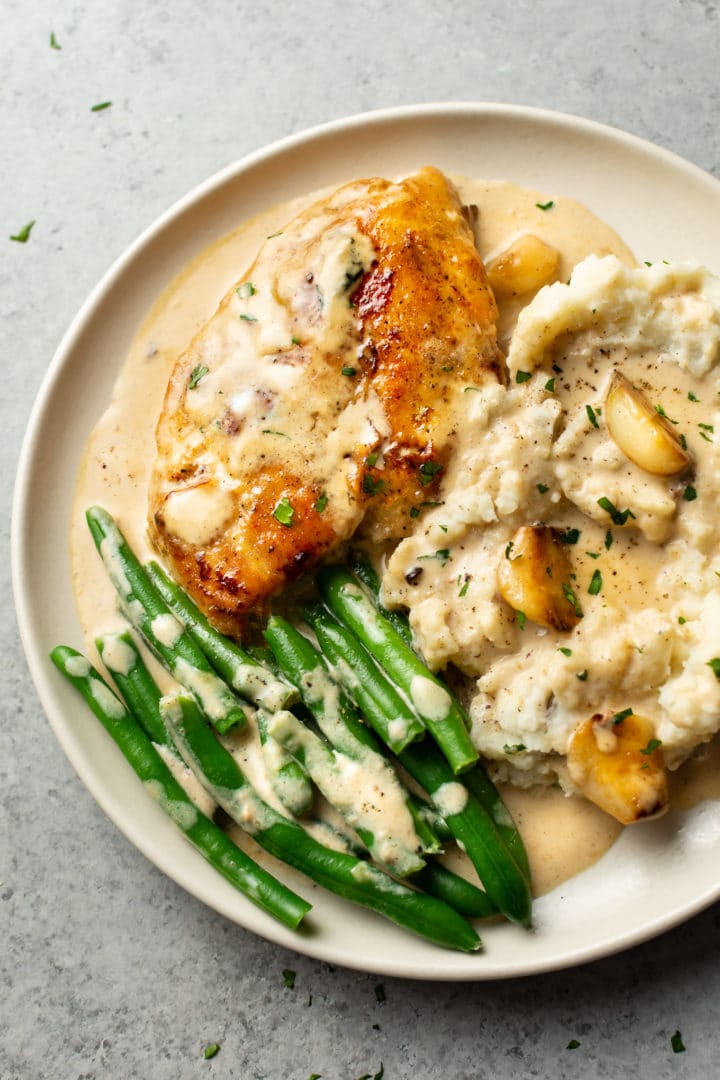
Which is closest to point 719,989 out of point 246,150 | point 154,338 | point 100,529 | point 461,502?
point 461,502

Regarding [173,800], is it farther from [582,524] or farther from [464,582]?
[582,524]

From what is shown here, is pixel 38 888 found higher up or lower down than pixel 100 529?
lower down

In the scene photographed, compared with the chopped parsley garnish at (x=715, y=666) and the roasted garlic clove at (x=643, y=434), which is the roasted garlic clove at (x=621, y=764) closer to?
the chopped parsley garnish at (x=715, y=666)

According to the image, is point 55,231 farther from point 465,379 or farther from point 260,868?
point 260,868

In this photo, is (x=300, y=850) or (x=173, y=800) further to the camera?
(x=173, y=800)

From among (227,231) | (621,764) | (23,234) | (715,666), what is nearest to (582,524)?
(715,666)

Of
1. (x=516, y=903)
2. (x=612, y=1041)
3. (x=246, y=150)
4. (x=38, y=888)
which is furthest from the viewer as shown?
(x=246, y=150)

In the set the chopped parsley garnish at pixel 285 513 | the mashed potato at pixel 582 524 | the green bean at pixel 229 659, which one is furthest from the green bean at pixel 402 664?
the green bean at pixel 229 659
